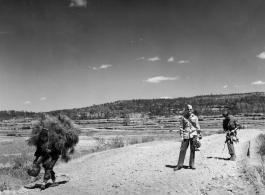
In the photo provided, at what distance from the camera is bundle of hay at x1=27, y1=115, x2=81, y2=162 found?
757 cm

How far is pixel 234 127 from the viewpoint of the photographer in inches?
426

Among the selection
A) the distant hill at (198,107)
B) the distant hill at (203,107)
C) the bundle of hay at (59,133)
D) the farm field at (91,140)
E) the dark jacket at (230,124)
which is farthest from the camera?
the distant hill at (198,107)

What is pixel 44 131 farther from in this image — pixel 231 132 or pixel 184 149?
pixel 231 132

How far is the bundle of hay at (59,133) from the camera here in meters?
7.57

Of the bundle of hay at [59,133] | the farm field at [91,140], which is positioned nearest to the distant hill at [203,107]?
the farm field at [91,140]

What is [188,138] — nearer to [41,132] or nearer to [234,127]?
[234,127]

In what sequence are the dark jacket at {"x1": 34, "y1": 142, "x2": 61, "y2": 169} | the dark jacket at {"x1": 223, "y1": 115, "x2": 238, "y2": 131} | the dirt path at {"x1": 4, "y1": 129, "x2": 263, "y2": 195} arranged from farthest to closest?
the dark jacket at {"x1": 223, "y1": 115, "x2": 238, "y2": 131} → the dark jacket at {"x1": 34, "y1": 142, "x2": 61, "y2": 169} → the dirt path at {"x1": 4, "y1": 129, "x2": 263, "y2": 195}

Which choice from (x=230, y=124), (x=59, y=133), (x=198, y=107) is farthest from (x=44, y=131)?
(x=198, y=107)

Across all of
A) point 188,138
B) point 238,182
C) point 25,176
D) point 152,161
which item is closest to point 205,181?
point 238,182

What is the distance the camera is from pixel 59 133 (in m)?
7.77

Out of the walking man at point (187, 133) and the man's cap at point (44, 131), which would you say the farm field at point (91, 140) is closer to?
the man's cap at point (44, 131)

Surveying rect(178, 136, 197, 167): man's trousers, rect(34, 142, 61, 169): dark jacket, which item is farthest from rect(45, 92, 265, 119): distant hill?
rect(34, 142, 61, 169): dark jacket

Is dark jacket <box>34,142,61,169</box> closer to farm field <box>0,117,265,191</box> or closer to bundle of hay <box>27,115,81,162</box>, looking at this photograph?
bundle of hay <box>27,115,81,162</box>

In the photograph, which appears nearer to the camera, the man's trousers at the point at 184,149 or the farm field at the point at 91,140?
the man's trousers at the point at 184,149
